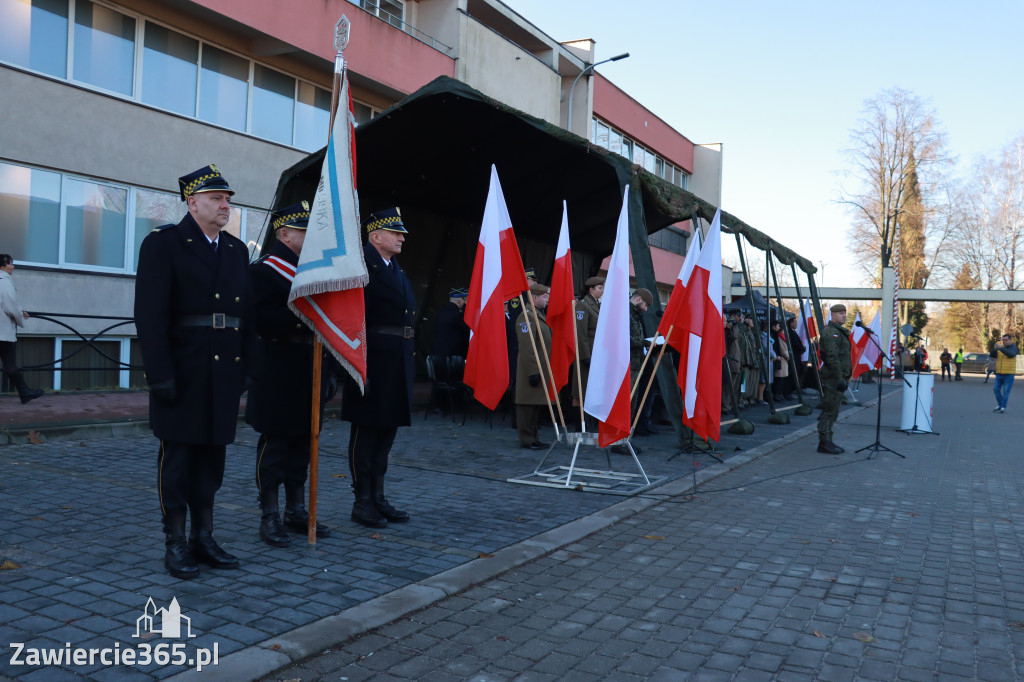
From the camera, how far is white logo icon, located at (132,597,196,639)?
11.7ft

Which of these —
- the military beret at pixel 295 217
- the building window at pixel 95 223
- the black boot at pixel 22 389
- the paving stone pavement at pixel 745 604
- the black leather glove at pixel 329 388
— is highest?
the building window at pixel 95 223

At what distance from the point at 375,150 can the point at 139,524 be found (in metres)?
7.18

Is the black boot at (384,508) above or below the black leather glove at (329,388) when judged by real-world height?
below

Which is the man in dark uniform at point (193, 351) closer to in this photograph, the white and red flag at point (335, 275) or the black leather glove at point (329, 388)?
the white and red flag at point (335, 275)

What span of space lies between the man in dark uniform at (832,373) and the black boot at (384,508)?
705 centimetres

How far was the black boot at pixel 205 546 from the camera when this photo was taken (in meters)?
4.54

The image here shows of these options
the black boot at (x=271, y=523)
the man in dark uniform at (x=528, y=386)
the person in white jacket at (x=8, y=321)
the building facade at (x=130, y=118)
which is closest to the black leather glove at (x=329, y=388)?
the black boot at (x=271, y=523)

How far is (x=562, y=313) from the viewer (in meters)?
8.20

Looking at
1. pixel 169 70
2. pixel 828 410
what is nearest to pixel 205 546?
pixel 828 410

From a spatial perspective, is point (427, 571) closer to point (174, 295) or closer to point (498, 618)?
point (498, 618)

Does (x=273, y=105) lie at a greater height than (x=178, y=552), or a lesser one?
greater

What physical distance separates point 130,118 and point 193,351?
12.4 metres

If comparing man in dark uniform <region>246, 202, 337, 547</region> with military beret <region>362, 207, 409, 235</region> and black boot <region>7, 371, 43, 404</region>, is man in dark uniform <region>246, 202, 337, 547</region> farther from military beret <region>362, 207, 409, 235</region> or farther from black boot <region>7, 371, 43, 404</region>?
black boot <region>7, 371, 43, 404</region>

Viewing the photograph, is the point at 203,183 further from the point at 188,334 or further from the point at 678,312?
the point at 678,312
